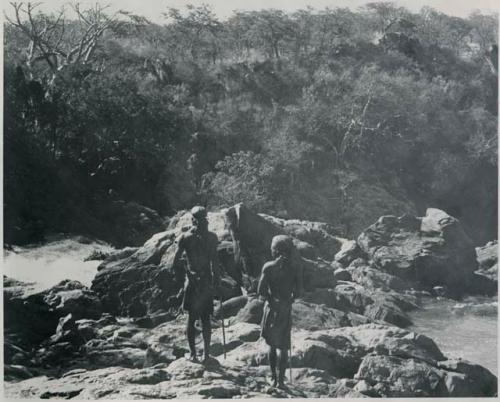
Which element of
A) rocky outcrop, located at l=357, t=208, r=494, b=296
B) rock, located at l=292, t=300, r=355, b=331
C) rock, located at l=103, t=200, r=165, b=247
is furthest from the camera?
rocky outcrop, located at l=357, t=208, r=494, b=296

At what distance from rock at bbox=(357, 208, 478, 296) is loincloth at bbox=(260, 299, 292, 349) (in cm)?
1032

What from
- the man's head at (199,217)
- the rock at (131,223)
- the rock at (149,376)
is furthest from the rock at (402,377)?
the rock at (131,223)

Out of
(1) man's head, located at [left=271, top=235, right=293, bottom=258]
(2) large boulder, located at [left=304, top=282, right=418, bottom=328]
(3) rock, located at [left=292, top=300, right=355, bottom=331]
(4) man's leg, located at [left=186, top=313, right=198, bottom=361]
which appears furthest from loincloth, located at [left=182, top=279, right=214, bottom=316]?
(2) large boulder, located at [left=304, top=282, right=418, bottom=328]

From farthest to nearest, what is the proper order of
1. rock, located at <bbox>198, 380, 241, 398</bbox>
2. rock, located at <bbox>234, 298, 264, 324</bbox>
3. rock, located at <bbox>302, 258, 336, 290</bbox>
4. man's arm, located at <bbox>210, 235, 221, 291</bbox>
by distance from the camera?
rock, located at <bbox>302, 258, 336, 290</bbox>
rock, located at <bbox>234, 298, 264, 324</bbox>
man's arm, located at <bbox>210, 235, 221, 291</bbox>
rock, located at <bbox>198, 380, 241, 398</bbox>

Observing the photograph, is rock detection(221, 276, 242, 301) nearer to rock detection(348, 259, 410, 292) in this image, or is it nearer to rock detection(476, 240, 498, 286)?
rock detection(348, 259, 410, 292)

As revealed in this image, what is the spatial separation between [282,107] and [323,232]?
940cm

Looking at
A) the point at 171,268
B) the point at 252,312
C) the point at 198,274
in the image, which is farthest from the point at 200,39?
the point at 198,274

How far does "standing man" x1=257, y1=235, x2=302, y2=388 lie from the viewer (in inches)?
308

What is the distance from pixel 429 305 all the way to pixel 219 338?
7.92 metres

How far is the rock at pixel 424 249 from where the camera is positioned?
17.4 meters

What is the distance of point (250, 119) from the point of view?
2520 centimetres

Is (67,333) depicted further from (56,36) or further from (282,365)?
(56,36)

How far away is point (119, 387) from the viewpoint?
796cm

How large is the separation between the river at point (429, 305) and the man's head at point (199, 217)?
12.7 ft
